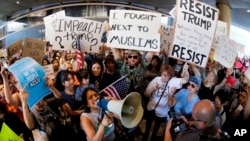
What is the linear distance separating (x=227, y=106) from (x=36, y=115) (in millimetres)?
1536

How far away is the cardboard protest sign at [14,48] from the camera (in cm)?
312

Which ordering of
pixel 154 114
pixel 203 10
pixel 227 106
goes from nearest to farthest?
Result: pixel 203 10 < pixel 154 114 < pixel 227 106

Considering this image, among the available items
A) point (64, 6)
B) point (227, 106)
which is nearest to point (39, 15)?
point (64, 6)

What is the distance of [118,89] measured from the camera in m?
2.92

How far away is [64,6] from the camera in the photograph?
313 cm

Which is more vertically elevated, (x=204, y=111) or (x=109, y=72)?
(x=109, y=72)

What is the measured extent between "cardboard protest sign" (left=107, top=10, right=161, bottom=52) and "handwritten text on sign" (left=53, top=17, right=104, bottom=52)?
186 millimetres

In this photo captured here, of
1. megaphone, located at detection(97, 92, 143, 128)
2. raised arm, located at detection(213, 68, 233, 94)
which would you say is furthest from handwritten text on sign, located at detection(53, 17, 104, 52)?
raised arm, located at detection(213, 68, 233, 94)

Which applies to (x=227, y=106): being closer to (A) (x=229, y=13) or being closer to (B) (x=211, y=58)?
(B) (x=211, y=58)

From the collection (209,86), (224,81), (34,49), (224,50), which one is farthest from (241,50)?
(34,49)

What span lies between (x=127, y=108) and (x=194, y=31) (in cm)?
75

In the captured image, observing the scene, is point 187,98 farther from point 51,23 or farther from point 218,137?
point 51,23

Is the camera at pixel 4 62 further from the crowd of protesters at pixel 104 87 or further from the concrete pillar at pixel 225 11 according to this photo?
the concrete pillar at pixel 225 11

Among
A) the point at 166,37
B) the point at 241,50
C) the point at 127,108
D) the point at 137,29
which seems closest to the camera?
the point at 127,108
